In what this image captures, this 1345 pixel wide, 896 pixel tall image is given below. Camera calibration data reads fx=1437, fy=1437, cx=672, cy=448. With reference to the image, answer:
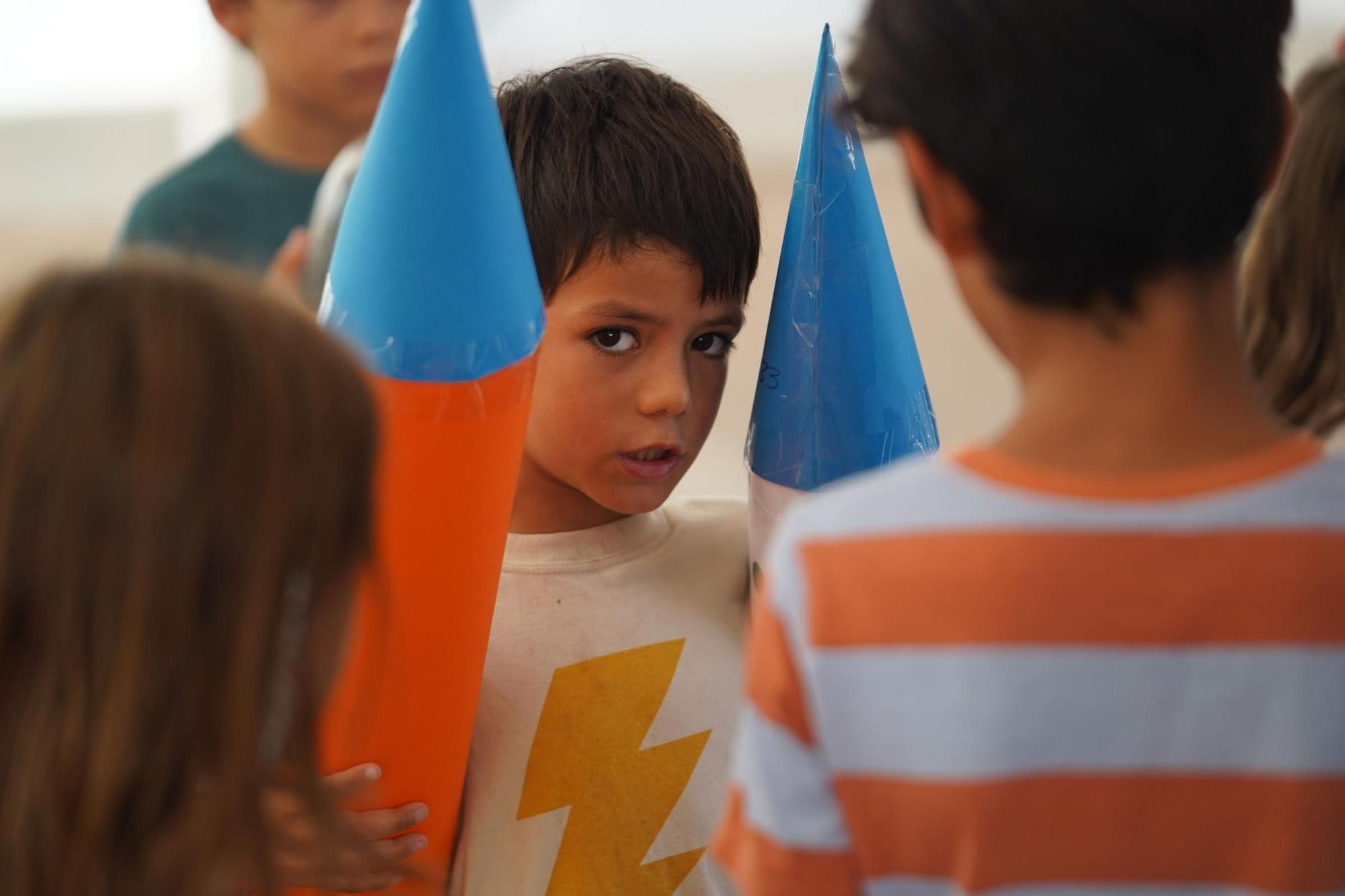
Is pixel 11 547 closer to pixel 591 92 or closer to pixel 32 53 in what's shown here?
pixel 591 92

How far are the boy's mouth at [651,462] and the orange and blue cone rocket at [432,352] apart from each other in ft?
0.54

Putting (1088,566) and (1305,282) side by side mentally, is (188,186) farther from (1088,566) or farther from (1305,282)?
(1088,566)

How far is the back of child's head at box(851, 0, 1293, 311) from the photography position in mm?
562

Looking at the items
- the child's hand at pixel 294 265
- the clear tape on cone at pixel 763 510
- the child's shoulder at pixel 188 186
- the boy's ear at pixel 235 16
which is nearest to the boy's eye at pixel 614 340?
the clear tape on cone at pixel 763 510

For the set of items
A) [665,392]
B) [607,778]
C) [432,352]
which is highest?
[432,352]

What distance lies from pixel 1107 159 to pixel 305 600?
0.37m

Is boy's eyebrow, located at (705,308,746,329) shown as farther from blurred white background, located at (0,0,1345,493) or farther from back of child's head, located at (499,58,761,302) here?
blurred white background, located at (0,0,1345,493)

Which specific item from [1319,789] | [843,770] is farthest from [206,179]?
[1319,789]

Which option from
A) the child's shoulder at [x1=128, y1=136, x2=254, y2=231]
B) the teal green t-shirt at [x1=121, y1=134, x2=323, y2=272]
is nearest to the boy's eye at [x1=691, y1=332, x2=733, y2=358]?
the teal green t-shirt at [x1=121, y1=134, x2=323, y2=272]

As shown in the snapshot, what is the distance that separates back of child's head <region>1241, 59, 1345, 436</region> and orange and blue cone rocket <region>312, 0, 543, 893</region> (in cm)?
57

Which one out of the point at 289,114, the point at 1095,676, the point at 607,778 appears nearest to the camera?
the point at 1095,676

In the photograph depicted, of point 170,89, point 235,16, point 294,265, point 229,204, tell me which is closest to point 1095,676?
point 294,265

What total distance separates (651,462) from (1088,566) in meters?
0.48

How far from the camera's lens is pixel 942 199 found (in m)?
0.60
